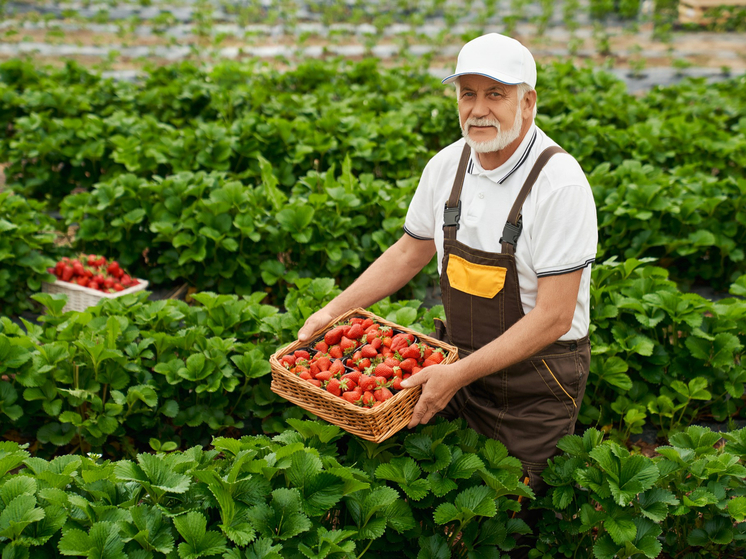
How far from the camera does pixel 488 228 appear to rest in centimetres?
263

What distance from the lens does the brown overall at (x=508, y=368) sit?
8.70 ft

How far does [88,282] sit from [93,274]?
8cm

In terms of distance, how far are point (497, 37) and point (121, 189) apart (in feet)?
12.6

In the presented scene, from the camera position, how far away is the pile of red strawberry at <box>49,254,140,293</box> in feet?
16.5

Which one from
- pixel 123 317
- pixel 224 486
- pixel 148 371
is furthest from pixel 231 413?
pixel 224 486

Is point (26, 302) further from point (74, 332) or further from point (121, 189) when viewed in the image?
point (74, 332)

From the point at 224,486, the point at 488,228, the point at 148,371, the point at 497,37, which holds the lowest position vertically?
the point at 148,371

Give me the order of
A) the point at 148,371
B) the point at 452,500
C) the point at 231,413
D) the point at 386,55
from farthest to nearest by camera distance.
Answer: the point at 386,55 < the point at 231,413 < the point at 148,371 < the point at 452,500

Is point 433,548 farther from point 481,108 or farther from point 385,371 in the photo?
point 481,108

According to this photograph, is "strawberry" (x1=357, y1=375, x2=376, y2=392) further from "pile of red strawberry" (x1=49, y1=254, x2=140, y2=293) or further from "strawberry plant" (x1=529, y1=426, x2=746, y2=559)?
"pile of red strawberry" (x1=49, y1=254, x2=140, y2=293)

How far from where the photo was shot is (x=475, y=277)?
105 inches

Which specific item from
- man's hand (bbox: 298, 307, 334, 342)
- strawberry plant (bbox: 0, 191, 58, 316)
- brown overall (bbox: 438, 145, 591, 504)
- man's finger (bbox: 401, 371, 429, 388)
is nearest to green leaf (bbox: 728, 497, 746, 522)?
brown overall (bbox: 438, 145, 591, 504)

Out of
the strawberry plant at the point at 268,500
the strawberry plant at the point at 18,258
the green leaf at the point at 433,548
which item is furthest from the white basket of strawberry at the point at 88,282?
the green leaf at the point at 433,548

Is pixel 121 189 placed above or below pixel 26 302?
above
